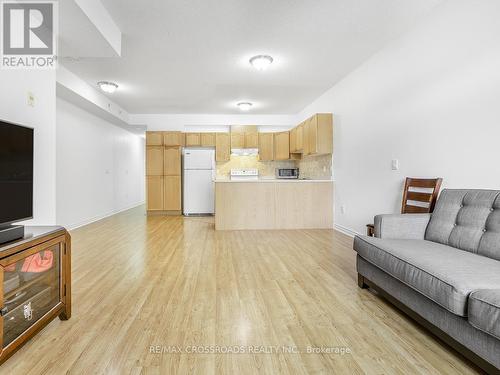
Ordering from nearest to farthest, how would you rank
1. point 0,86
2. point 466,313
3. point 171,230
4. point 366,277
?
1. point 466,313
2. point 0,86
3. point 366,277
4. point 171,230

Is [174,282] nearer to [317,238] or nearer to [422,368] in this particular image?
[422,368]

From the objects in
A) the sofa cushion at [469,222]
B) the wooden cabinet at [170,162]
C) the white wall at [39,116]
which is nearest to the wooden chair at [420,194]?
the sofa cushion at [469,222]

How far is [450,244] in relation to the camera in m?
1.98

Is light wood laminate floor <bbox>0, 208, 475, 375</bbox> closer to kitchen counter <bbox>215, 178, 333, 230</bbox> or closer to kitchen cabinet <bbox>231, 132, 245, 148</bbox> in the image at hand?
kitchen counter <bbox>215, 178, 333, 230</bbox>

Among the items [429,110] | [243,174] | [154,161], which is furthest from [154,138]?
[429,110]

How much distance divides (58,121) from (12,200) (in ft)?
12.0

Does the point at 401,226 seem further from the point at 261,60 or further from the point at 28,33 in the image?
the point at 28,33

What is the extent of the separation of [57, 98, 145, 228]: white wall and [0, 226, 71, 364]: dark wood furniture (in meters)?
3.39

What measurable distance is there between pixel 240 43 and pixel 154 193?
4543 millimetres

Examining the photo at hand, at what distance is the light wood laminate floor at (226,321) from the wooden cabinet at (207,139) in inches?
161

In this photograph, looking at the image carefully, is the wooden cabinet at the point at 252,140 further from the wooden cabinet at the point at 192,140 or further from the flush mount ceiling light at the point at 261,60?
the flush mount ceiling light at the point at 261,60

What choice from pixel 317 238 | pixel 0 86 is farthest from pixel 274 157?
pixel 0 86

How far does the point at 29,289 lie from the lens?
4.95ft

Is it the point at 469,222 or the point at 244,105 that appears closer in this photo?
the point at 469,222
